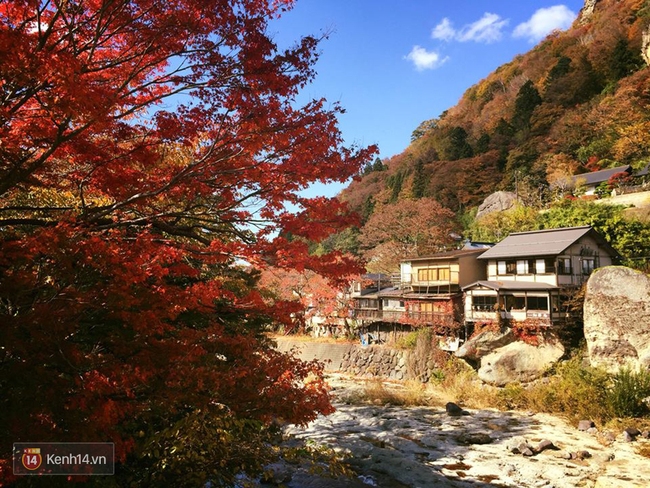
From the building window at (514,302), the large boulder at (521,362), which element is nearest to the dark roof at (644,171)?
the building window at (514,302)

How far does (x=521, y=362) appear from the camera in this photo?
68.1 feet

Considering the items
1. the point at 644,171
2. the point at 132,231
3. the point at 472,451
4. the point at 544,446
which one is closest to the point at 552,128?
the point at 644,171

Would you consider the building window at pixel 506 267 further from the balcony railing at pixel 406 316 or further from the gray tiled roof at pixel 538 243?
the balcony railing at pixel 406 316

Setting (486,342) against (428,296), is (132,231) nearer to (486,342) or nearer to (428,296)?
(486,342)

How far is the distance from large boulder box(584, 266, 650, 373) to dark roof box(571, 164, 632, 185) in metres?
17.8

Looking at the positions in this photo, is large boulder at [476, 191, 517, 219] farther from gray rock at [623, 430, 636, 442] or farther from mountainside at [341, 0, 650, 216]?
gray rock at [623, 430, 636, 442]

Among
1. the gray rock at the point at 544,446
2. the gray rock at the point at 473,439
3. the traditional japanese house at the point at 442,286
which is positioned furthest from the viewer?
the traditional japanese house at the point at 442,286

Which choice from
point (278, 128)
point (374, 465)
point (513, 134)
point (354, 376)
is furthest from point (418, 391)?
point (513, 134)

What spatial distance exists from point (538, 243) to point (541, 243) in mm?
204

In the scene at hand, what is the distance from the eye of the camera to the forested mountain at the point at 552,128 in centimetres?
3716

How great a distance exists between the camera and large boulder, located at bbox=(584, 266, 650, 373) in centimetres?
1739

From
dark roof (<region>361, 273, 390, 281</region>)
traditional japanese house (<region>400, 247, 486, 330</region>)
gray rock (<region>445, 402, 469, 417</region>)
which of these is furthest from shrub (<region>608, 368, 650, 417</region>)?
dark roof (<region>361, 273, 390, 281</region>)

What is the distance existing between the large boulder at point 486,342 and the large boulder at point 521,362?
427 mm

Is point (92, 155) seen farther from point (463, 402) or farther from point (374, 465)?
point (463, 402)
